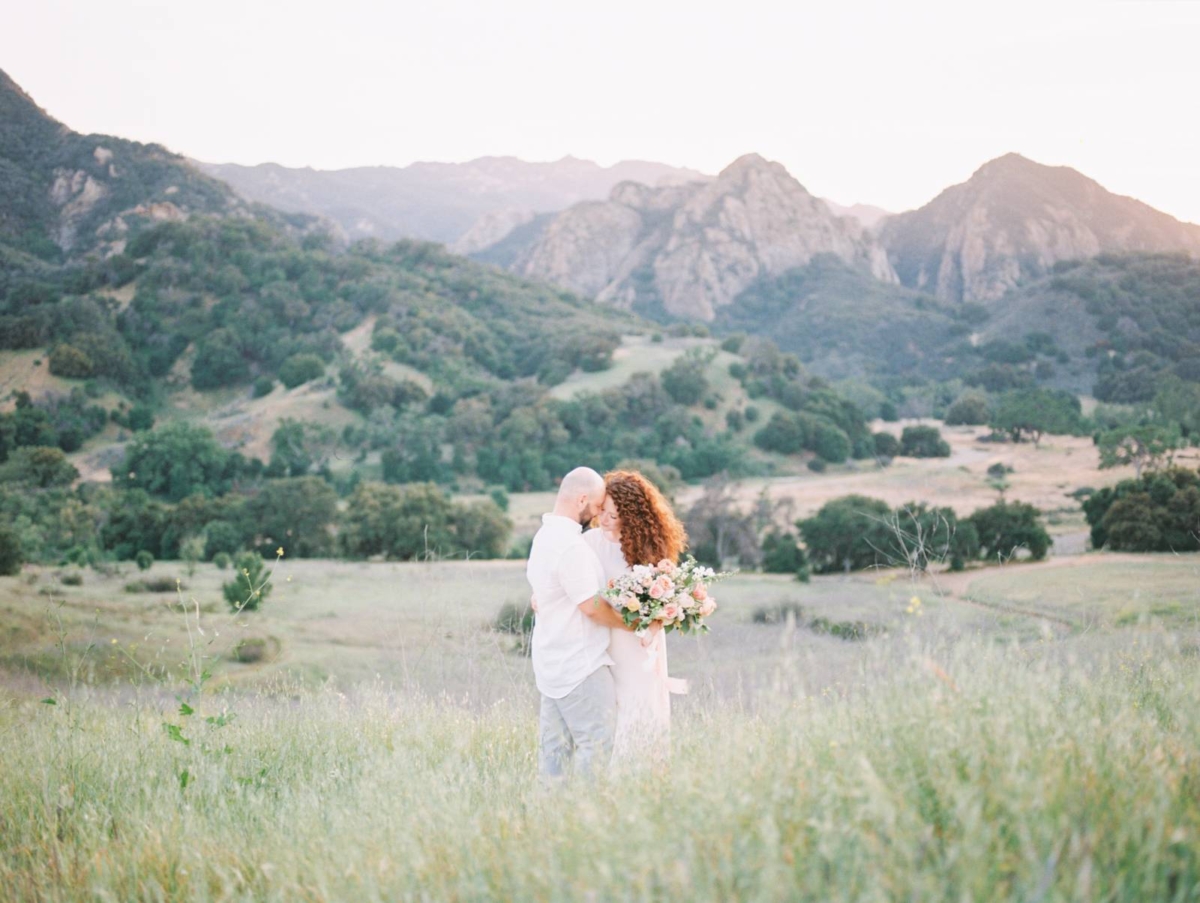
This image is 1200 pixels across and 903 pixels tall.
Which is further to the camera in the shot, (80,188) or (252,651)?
(80,188)

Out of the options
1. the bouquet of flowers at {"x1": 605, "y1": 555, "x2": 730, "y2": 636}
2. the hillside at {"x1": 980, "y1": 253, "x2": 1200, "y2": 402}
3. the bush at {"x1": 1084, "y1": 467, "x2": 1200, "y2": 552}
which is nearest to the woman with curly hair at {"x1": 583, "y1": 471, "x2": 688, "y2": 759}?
the bouquet of flowers at {"x1": 605, "y1": 555, "x2": 730, "y2": 636}

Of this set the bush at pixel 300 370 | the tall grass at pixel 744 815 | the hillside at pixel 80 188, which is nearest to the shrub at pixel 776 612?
the tall grass at pixel 744 815

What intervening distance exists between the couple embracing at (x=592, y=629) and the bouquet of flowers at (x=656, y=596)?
0.07m

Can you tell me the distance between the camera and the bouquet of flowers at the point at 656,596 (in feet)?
14.8

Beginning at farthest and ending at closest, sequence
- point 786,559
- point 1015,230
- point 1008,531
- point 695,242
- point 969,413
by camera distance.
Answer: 1. point 695,242
2. point 1015,230
3. point 969,413
4. point 786,559
5. point 1008,531

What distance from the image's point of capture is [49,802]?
14.8 feet

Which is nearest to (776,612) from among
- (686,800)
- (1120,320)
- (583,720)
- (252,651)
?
(252,651)

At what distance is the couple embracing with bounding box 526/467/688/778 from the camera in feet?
15.1

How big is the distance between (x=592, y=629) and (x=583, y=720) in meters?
0.47

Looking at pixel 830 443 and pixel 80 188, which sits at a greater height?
pixel 80 188

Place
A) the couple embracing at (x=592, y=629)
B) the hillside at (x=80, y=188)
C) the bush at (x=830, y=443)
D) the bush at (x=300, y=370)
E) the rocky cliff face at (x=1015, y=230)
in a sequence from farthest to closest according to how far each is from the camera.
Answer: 1. the rocky cliff face at (x=1015, y=230)
2. the hillside at (x=80, y=188)
3. the bush at (x=300, y=370)
4. the bush at (x=830, y=443)
5. the couple embracing at (x=592, y=629)

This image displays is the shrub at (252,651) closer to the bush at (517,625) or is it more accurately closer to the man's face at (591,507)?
the bush at (517,625)

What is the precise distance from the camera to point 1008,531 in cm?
2316

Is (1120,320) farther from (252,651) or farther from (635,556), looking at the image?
(635,556)
